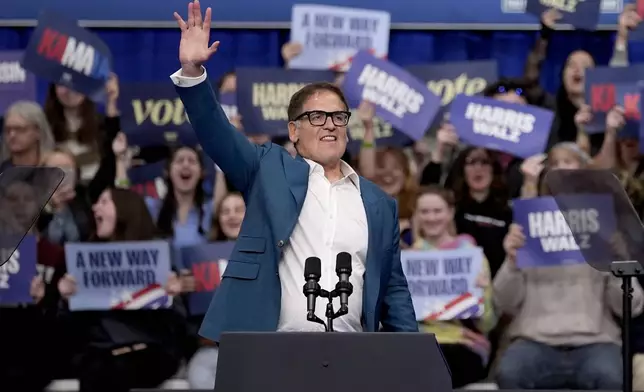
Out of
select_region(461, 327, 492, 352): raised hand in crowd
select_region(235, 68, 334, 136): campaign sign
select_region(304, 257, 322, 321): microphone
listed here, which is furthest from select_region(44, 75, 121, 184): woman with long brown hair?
select_region(304, 257, 322, 321): microphone

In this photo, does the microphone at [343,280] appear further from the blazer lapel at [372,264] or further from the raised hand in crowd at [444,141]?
the raised hand in crowd at [444,141]

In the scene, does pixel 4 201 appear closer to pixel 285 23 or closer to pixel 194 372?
pixel 194 372

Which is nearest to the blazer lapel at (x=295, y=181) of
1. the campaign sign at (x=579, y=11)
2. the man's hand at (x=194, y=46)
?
the man's hand at (x=194, y=46)

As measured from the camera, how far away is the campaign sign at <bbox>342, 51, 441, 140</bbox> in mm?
6500

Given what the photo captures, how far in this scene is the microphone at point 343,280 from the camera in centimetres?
330

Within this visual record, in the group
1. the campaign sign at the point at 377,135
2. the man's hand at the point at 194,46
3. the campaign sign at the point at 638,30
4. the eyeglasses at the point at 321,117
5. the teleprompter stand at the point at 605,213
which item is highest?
the campaign sign at the point at 638,30

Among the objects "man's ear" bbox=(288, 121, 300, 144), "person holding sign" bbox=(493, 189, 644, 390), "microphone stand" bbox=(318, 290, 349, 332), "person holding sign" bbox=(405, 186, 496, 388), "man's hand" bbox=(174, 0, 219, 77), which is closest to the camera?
Answer: "microphone stand" bbox=(318, 290, 349, 332)

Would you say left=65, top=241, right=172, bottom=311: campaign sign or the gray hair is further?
the gray hair

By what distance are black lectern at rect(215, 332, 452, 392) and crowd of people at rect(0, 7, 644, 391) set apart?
3.11 meters

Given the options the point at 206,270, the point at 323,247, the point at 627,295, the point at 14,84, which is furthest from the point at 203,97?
the point at 14,84

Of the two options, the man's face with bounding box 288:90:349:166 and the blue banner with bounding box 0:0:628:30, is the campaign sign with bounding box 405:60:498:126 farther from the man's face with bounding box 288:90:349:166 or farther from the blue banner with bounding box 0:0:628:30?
the man's face with bounding box 288:90:349:166

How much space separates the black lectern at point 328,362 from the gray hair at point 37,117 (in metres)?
3.76

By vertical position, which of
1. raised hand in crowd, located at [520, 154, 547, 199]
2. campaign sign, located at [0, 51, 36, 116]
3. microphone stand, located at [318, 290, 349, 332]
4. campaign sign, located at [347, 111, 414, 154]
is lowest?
microphone stand, located at [318, 290, 349, 332]

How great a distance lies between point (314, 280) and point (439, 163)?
3347 mm
